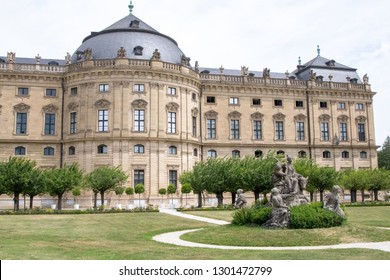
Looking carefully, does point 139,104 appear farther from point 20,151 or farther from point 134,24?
point 20,151

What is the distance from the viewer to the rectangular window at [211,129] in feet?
206

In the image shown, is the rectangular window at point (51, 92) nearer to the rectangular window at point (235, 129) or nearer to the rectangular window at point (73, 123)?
the rectangular window at point (73, 123)

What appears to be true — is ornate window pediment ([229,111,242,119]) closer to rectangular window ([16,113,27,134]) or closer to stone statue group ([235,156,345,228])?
rectangular window ([16,113,27,134])

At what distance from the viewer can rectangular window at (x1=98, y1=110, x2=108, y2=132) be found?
55438 mm

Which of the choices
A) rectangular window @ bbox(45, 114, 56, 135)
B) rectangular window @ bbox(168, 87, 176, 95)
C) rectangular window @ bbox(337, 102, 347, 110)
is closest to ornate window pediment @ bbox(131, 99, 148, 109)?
rectangular window @ bbox(168, 87, 176, 95)

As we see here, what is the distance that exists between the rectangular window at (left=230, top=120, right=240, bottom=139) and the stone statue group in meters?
39.3

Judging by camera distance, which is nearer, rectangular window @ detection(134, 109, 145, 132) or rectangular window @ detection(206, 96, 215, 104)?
rectangular window @ detection(134, 109, 145, 132)

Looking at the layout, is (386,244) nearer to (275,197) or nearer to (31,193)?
(275,197)

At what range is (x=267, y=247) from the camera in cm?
1808

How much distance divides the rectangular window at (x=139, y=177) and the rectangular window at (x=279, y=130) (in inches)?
855

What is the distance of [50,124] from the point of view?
192 feet

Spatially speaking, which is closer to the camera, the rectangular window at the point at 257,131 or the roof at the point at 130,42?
the roof at the point at 130,42

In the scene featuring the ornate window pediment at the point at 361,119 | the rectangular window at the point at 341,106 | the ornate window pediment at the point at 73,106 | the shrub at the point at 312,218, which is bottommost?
the shrub at the point at 312,218

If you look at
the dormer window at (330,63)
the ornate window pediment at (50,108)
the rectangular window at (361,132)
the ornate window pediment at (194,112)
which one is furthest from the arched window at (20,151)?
the rectangular window at (361,132)
